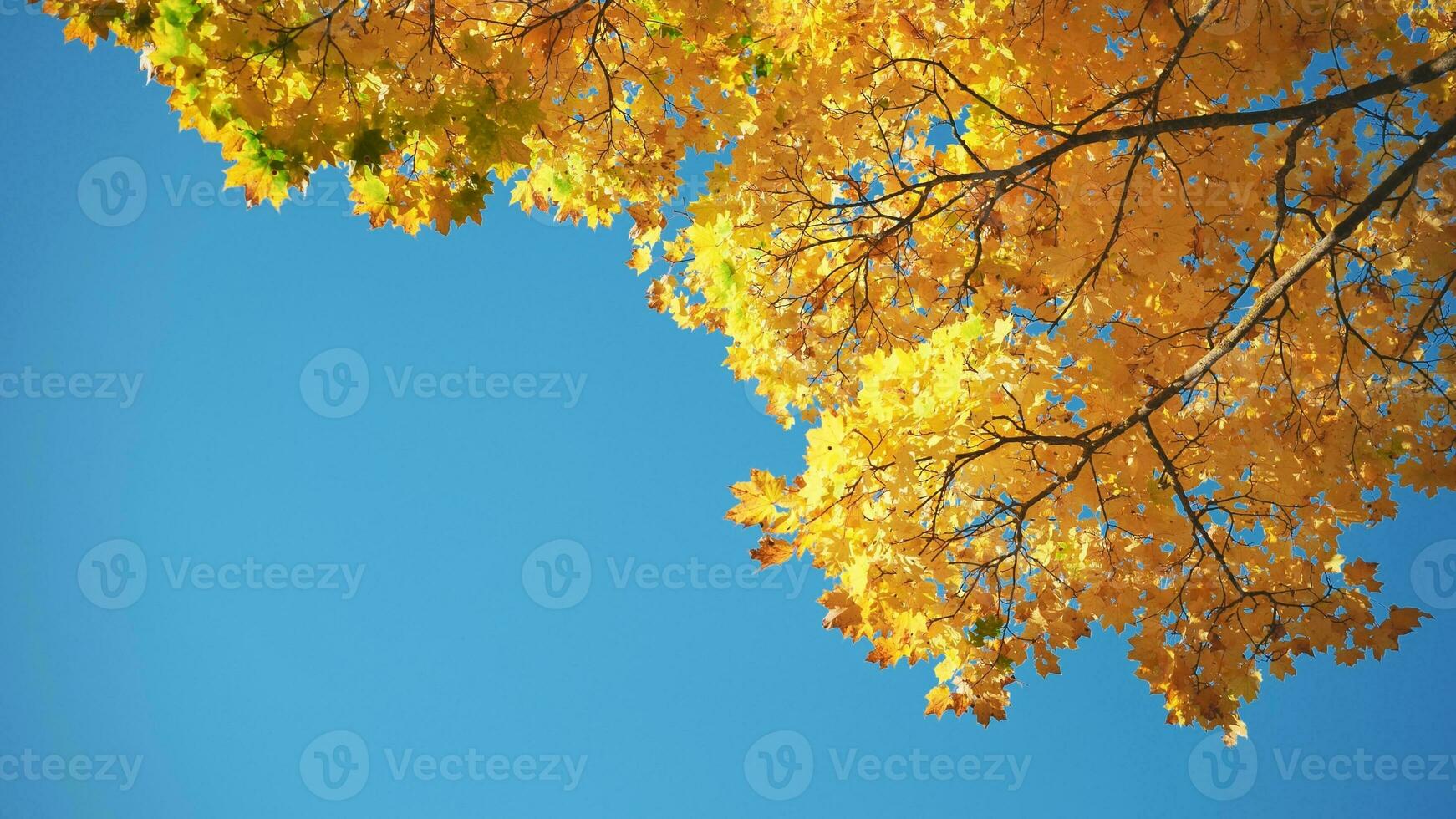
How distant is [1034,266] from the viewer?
3.67 meters

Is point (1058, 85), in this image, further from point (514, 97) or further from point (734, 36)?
point (514, 97)

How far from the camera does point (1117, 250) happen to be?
3.44m

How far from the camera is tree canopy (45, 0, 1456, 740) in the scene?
9.76 ft

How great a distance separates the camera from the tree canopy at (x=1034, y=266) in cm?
297

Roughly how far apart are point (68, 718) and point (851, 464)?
18.8m

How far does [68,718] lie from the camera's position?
16.8m

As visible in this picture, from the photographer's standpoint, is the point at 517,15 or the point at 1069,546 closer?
the point at 517,15

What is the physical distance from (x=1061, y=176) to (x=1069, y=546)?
1.39 metres

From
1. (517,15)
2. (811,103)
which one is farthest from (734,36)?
(517,15)

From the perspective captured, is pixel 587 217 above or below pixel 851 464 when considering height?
above

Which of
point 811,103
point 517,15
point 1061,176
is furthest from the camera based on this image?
point 1061,176

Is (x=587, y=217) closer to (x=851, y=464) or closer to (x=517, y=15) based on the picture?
(x=517, y=15)

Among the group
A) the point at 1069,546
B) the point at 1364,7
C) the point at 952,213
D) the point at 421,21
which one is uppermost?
the point at 1364,7

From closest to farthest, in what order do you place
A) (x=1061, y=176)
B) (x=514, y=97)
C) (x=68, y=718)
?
(x=514, y=97)
(x=1061, y=176)
(x=68, y=718)
